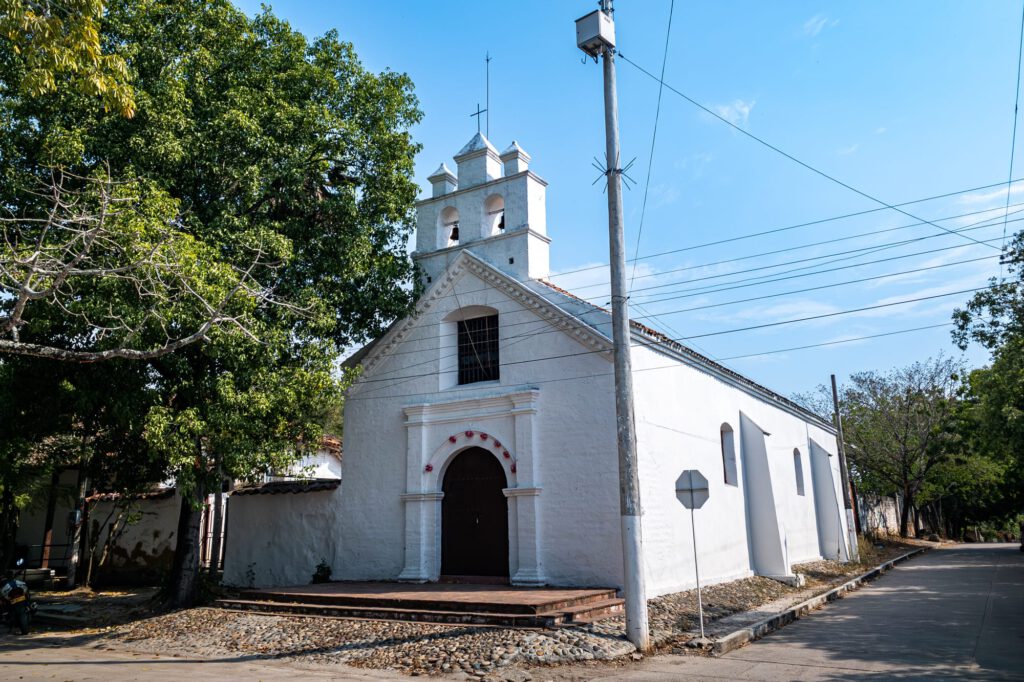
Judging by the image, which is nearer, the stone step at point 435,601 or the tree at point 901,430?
the stone step at point 435,601

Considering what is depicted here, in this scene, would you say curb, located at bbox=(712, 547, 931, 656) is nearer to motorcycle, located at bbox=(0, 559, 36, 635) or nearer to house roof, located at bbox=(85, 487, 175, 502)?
motorcycle, located at bbox=(0, 559, 36, 635)

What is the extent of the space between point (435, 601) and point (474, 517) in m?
3.76

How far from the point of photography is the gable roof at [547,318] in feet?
46.9

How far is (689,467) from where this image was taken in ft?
52.1

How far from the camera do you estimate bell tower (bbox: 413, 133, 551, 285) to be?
629 inches

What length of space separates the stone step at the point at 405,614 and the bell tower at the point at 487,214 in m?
7.41

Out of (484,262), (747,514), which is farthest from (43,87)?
(747,514)

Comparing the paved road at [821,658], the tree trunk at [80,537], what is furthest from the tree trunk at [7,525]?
the paved road at [821,658]

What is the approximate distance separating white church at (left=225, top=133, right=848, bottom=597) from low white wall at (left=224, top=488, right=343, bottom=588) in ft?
0.33

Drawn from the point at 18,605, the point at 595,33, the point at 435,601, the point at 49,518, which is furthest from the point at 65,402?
the point at 595,33

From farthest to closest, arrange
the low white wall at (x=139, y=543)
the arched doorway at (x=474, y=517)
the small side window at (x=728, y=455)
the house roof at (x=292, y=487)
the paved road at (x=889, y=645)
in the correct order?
the low white wall at (x=139, y=543)
the small side window at (x=728, y=455)
the house roof at (x=292, y=487)
the arched doorway at (x=474, y=517)
the paved road at (x=889, y=645)

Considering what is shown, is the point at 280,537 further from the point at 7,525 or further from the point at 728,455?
the point at 728,455

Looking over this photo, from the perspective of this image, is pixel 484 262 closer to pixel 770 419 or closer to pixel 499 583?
pixel 499 583

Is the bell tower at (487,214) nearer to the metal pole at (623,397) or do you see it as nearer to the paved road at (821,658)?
the metal pole at (623,397)
